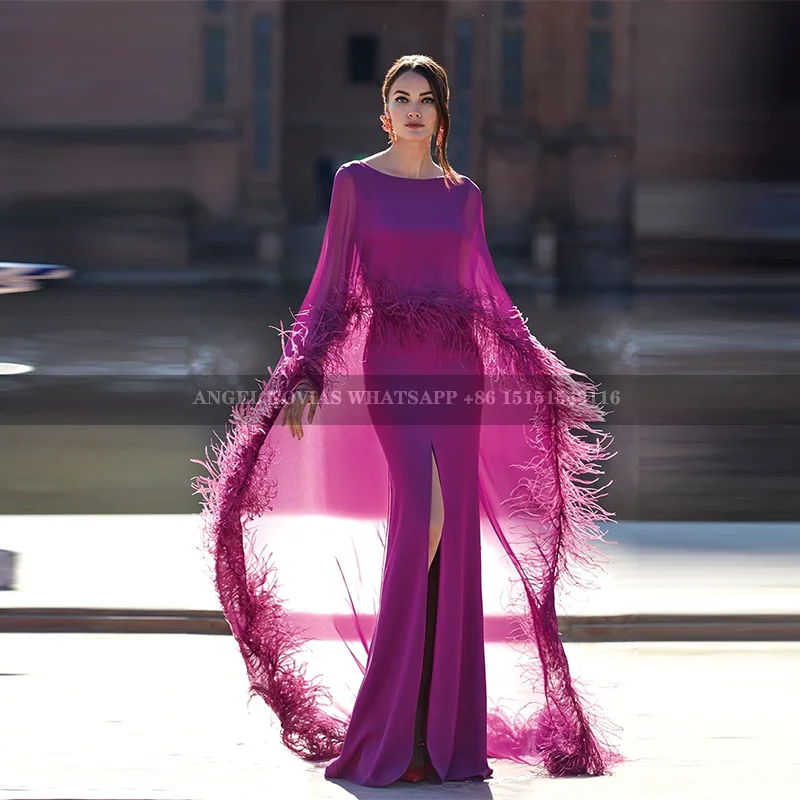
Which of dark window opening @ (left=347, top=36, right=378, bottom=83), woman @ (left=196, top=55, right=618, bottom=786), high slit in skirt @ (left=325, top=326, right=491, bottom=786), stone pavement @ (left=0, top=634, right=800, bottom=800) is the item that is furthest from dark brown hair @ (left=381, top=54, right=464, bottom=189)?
dark window opening @ (left=347, top=36, right=378, bottom=83)

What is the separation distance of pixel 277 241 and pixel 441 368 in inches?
672

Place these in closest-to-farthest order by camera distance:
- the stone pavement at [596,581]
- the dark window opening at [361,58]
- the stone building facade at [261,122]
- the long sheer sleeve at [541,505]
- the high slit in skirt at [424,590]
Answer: the high slit in skirt at [424,590] → the long sheer sleeve at [541,505] → the stone pavement at [596,581] → the stone building facade at [261,122] → the dark window opening at [361,58]

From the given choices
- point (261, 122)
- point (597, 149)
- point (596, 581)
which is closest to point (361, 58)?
point (261, 122)

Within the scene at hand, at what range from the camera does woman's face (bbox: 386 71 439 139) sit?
3736 millimetres

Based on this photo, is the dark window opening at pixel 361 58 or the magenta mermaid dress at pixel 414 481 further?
the dark window opening at pixel 361 58

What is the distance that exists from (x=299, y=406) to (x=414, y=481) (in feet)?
1.24

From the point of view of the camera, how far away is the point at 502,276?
1978 cm

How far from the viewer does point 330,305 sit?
3.79m

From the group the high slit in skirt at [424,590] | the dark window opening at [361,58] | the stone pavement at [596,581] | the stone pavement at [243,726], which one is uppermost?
the dark window opening at [361,58]

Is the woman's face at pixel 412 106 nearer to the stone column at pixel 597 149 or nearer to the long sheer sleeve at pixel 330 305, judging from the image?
the long sheer sleeve at pixel 330 305

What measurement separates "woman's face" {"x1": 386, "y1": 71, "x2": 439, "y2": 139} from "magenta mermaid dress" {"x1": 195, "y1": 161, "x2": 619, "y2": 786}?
5.7 inches

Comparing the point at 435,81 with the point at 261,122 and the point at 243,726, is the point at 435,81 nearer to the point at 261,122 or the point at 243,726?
the point at 243,726

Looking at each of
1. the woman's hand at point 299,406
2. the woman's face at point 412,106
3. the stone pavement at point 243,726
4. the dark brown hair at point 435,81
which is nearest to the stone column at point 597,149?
the stone pavement at point 243,726

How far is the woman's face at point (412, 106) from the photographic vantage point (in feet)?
12.3
